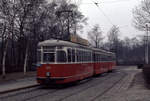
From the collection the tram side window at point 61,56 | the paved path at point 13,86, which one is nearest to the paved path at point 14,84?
the paved path at point 13,86

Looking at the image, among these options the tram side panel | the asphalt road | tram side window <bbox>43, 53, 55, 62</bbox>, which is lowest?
the asphalt road

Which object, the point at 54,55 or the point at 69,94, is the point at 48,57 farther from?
the point at 69,94

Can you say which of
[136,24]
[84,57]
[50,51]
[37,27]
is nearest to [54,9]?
[37,27]

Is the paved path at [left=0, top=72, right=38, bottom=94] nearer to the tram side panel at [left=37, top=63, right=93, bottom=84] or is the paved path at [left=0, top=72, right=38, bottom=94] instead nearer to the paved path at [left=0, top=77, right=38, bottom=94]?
the paved path at [left=0, top=77, right=38, bottom=94]

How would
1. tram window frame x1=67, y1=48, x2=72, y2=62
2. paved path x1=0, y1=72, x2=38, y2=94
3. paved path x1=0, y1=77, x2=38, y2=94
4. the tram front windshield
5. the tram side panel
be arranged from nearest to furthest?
paved path x1=0, y1=77, x2=38, y2=94 < paved path x1=0, y1=72, x2=38, y2=94 < the tram side panel < the tram front windshield < tram window frame x1=67, y1=48, x2=72, y2=62

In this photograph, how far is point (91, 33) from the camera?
2837 inches

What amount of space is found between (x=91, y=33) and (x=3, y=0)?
48.4 m

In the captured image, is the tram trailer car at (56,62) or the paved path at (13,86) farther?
the tram trailer car at (56,62)

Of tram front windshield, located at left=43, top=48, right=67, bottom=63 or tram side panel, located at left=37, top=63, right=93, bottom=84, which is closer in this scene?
tram side panel, located at left=37, top=63, right=93, bottom=84

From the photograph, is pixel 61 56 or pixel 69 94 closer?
pixel 69 94

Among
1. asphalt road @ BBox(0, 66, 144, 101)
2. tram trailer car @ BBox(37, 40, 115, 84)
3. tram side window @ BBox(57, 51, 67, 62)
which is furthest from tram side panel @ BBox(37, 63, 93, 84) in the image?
asphalt road @ BBox(0, 66, 144, 101)

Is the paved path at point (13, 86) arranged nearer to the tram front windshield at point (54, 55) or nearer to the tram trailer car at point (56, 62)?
the tram trailer car at point (56, 62)

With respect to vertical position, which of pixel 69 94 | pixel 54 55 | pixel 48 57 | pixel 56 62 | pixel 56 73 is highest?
pixel 54 55

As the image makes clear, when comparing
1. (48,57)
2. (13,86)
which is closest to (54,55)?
(48,57)
